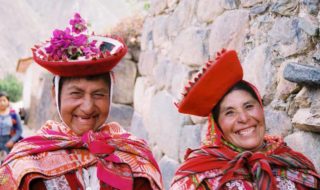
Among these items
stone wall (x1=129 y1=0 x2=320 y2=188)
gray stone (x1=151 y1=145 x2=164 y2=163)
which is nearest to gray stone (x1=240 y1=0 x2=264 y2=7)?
stone wall (x1=129 y1=0 x2=320 y2=188)

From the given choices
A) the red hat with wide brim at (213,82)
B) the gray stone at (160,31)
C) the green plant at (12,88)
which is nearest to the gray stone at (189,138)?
the gray stone at (160,31)

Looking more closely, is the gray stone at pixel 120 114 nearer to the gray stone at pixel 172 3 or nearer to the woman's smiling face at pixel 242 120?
the gray stone at pixel 172 3

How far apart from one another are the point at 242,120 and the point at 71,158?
0.74 meters

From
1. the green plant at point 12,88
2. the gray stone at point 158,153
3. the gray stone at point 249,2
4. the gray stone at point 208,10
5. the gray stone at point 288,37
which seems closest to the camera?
the gray stone at point 288,37

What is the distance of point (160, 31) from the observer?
491 centimetres

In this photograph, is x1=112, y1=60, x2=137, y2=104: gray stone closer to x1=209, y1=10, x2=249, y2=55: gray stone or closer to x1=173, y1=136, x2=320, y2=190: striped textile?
x1=209, y1=10, x2=249, y2=55: gray stone

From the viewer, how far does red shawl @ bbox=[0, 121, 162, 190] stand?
2.22m

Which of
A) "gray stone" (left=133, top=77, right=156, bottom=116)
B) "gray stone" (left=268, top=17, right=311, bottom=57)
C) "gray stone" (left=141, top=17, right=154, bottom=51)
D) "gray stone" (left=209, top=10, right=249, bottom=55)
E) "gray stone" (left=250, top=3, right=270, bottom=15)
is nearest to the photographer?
"gray stone" (left=268, top=17, right=311, bottom=57)

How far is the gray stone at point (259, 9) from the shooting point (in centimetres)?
286

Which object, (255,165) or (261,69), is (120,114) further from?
(255,165)

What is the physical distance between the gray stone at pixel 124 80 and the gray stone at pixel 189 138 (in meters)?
2.78

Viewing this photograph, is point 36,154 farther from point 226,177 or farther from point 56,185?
point 226,177

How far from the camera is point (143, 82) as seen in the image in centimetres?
554

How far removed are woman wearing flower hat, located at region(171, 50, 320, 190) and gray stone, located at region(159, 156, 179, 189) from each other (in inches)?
69.8
